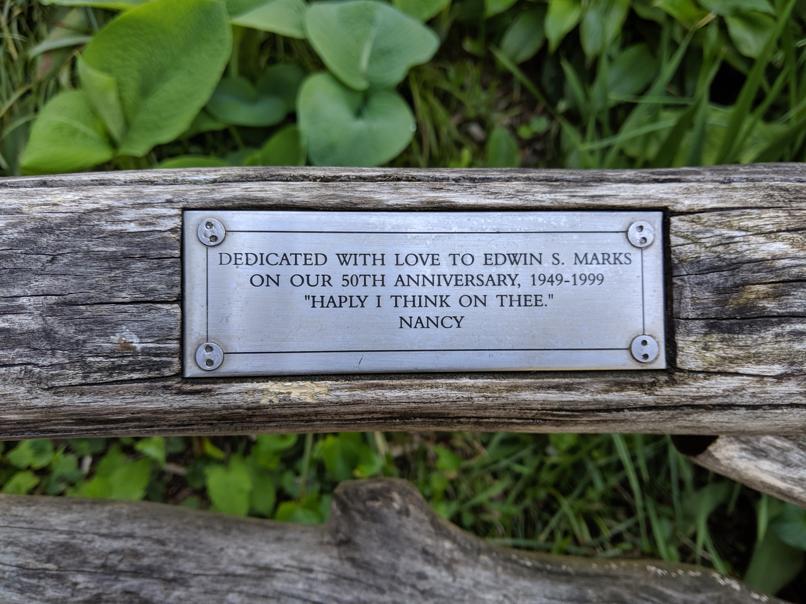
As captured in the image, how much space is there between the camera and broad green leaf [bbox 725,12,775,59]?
1.36 m

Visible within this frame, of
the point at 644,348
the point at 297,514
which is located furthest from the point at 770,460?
the point at 297,514

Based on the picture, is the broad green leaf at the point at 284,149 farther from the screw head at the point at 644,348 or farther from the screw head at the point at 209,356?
the screw head at the point at 644,348

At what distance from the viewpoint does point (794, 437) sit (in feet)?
3.22

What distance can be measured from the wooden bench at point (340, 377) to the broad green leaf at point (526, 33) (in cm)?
67

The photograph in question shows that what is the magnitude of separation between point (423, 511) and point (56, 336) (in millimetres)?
639

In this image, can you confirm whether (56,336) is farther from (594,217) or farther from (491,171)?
(594,217)

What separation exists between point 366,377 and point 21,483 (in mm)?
994

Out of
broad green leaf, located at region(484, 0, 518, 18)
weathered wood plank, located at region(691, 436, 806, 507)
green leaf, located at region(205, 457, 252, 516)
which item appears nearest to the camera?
weathered wood plank, located at region(691, 436, 806, 507)

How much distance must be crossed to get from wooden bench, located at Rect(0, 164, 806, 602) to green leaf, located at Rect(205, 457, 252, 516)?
0.83 ft

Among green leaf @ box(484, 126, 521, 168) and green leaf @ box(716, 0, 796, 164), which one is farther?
green leaf @ box(484, 126, 521, 168)

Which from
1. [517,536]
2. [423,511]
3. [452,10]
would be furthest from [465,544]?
[452,10]

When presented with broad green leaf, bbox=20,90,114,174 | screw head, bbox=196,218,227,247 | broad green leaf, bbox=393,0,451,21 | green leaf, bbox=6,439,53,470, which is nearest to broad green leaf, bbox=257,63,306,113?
broad green leaf, bbox=393,0,451,21

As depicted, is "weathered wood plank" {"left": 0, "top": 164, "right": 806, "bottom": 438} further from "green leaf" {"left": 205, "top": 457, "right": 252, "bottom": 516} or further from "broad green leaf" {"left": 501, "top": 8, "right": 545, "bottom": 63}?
"broad green leaf" {"left": 501, "top": 8, "right": 545, "bottom": 63}

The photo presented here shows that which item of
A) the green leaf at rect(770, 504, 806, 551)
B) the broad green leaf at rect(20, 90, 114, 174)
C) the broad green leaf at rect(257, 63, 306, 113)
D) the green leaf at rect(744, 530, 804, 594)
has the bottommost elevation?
the green leaf at rect(744, 530, 804, 594)
